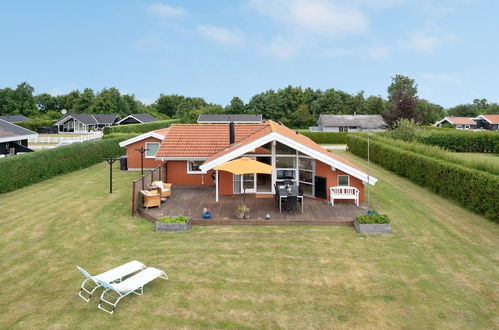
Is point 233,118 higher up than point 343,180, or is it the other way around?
point 233,118

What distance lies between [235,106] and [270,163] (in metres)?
74.6

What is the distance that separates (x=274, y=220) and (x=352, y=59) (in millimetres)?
31777

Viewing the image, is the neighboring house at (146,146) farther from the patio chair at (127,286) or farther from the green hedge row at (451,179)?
the patio chair at (127,286)

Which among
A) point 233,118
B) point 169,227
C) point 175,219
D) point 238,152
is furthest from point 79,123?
point 169,227

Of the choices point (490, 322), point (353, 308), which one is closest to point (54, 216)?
point (353, 308)

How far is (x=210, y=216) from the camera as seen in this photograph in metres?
14.2

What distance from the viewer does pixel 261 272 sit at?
9.64 meters

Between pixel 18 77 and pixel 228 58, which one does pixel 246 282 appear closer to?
pixel 228 58

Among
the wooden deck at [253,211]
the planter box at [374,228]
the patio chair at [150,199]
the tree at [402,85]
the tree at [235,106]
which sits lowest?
the planter box at [374,228]

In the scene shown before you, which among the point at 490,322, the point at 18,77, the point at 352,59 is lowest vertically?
the point at 490,322

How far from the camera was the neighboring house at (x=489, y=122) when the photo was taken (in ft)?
270

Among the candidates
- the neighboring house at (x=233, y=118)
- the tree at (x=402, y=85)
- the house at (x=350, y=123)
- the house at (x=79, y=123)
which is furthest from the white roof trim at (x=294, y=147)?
the tree at (x=402, y=85)

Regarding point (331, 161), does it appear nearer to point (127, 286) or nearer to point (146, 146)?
point (127, 286)

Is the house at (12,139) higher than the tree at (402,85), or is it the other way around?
the tree at (402,85)
